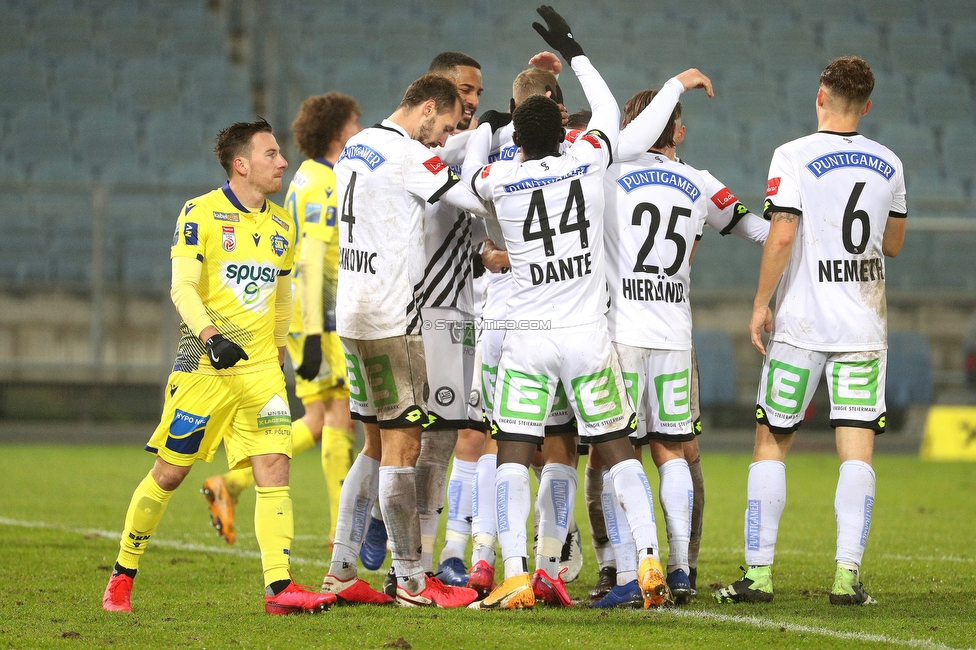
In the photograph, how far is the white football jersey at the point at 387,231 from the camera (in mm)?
5242

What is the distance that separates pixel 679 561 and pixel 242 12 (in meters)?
17.2

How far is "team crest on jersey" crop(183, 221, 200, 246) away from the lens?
198 inches

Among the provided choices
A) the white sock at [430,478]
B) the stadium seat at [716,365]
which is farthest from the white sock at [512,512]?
the stadium seat at [716,365]

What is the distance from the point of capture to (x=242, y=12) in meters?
20.1

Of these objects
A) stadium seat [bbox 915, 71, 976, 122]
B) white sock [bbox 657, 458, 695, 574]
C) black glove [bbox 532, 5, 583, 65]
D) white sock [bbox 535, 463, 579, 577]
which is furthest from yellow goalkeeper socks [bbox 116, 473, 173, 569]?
stadium seat [bbox 915, 71, 976, 122]

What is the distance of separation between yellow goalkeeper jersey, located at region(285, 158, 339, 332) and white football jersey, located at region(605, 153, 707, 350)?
85.6 inches

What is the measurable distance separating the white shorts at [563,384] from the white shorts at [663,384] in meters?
0.27

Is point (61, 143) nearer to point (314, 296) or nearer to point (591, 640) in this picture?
point (314, 296)

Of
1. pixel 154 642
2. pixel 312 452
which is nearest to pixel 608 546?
pixel 154 642

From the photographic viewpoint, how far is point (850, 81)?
5.41 meters

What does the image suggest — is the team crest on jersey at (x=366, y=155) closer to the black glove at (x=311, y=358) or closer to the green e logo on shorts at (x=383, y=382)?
the green e logo on shorts at (x=383, y=382)

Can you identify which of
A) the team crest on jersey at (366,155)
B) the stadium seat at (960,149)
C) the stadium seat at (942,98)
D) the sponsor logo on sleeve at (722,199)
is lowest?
the sponsor logo on sleeve at (722,199)

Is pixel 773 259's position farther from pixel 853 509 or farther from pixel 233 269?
pixel 233 269

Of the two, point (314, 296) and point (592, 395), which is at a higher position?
point (314, 296)
